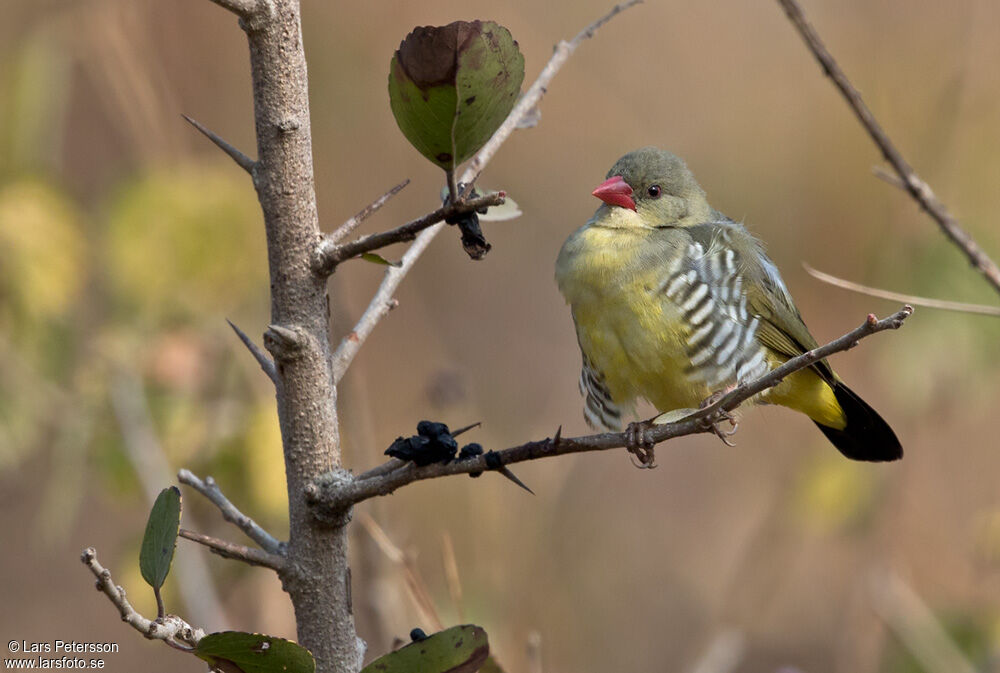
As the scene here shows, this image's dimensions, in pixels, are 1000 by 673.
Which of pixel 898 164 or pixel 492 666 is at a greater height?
pixel 898 164

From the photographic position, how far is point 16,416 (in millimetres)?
2721

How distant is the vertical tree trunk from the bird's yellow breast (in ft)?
4.33

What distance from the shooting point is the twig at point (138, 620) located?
1.20 meters

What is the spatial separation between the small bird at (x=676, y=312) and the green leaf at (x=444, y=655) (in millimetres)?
1403

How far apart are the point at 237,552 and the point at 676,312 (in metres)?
1.56

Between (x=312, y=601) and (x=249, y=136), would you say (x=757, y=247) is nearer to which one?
(x=312, y=601)

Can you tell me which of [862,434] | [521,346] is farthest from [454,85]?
[521,346]

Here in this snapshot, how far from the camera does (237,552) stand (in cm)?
140

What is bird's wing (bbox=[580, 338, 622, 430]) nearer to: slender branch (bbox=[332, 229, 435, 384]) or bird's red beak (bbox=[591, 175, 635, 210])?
bird's red beak (bbox=[591, 175, 635, 210])

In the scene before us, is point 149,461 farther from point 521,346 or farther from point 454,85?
point 521,346

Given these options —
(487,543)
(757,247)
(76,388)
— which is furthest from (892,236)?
(76,388)

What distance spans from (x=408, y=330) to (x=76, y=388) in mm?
2580

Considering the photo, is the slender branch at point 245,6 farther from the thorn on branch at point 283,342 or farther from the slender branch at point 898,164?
the slender branch at point 898,164

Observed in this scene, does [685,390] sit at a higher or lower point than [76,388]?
lower
